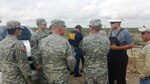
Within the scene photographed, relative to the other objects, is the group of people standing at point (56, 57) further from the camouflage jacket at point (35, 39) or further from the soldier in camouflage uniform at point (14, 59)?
the camouflage jacket at point (35, 39)

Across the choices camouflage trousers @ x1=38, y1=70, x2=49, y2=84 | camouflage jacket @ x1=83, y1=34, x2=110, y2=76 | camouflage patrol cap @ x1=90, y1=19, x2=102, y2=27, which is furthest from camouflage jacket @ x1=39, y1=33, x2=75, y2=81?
camouflage patrol cap @ x1=90, y1=19, x2=102, y2=27

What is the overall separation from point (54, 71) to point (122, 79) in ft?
6.64

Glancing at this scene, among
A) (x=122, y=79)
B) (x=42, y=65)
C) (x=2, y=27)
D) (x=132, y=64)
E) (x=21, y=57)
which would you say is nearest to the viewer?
(x=21, y=57)

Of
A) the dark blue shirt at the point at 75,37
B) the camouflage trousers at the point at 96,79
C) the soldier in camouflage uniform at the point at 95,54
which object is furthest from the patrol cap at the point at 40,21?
the dark blue shirt at the point at 75,37

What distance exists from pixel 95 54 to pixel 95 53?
2cm

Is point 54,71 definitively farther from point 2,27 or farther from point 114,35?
point 2,27

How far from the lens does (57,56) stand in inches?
219

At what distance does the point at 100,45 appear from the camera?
6043 mm

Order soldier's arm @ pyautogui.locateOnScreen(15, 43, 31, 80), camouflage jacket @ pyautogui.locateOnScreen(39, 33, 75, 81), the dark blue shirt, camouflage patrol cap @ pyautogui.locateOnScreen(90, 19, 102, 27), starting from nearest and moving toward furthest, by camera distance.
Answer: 1. soldier's arm @ pyautogui.locateOnScreen(15, 43, 31, 80)
2. camouflage jacket @ pyautogui.locateOnScreen(39, 33, 75, 81)
3. camouflage patrol cap @ pyautogui.locateOnScreen(90, 19, 102, 27)
4. the dark blue shirt

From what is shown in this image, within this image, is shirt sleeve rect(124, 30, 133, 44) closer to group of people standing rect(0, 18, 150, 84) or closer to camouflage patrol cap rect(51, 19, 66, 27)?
group of people standing rect(0, 18, 150, 84)

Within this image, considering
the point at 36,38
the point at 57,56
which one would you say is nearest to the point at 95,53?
→ the point at 57,56

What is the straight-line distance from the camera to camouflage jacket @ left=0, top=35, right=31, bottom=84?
5.44 m

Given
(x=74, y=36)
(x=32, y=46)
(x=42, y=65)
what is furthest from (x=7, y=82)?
(x=74, y=36)

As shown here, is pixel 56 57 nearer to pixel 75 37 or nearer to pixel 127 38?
pixel 127 38
